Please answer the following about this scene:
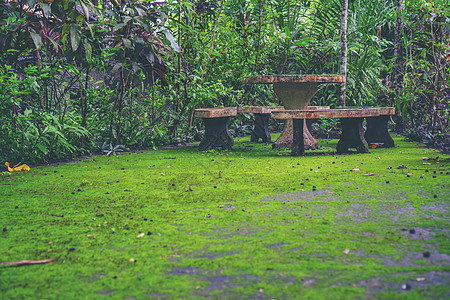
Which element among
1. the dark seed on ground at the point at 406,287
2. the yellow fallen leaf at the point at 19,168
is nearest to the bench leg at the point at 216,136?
the yellow fallen leaf at the point at 19,168

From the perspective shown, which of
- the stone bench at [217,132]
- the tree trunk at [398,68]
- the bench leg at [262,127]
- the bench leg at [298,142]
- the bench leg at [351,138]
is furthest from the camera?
the tree trunk at [398,68]

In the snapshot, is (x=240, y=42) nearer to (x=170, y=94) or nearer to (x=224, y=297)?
(x=170, y=94)

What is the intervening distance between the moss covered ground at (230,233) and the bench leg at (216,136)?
163 centimetres

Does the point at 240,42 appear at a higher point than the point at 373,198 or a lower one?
higher

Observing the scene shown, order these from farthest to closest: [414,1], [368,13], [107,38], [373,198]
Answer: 1. [368,13]
2. [414,1]
3. [107,38]
4. [373,198]

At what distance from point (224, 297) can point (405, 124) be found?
702 cm

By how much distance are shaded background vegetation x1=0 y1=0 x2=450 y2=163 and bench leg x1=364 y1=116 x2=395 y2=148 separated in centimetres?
38

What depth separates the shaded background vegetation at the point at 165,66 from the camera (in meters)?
4.37

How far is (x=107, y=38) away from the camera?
5051 millimetres

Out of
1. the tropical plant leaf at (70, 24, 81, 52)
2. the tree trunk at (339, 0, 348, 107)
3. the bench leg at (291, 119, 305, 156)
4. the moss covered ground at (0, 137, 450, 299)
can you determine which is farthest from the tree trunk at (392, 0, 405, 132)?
the tropical plant leaf at (70, 24, 81, 52)

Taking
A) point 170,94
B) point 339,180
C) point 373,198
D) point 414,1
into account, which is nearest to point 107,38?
point 170,94

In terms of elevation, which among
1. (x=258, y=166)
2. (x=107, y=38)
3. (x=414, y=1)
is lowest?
(x=258, y=166)

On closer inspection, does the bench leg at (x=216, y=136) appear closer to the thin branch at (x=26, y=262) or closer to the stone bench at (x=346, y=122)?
the stone bench at (x=346, y=122)

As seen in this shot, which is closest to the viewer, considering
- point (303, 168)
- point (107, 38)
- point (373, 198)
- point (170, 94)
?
point (373, 198)
